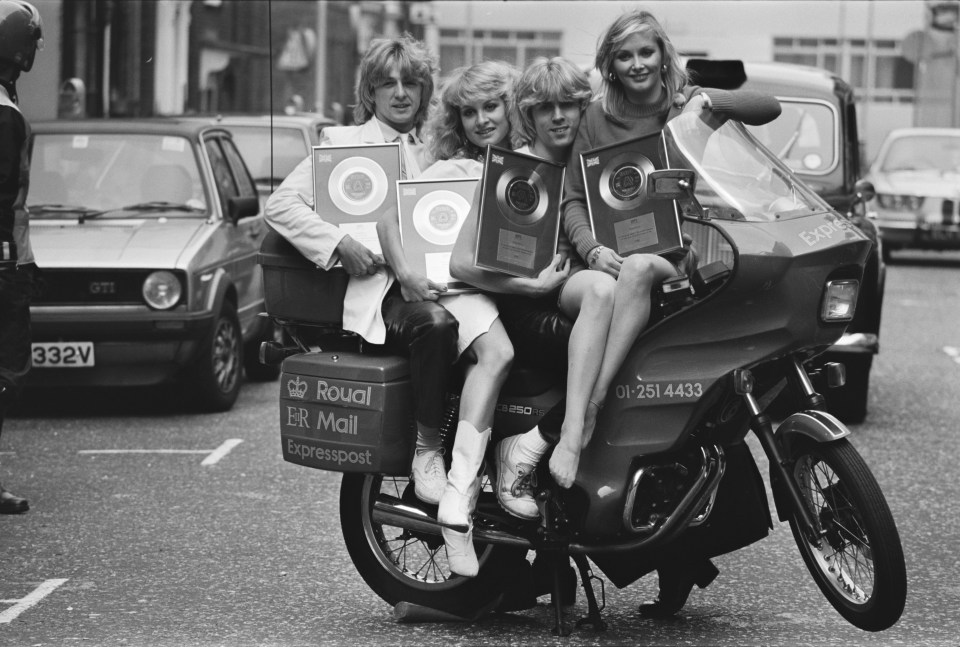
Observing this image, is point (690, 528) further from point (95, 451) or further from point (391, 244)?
point (95, 451)

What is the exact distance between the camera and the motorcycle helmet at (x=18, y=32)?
6.64 m

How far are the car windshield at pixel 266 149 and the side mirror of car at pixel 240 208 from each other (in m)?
2.19

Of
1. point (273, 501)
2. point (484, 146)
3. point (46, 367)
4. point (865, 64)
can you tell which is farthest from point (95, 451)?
point (865, 64)

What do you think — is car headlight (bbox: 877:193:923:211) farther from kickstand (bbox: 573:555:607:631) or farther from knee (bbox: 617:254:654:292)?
knee (bbox: 617:254:654:292)

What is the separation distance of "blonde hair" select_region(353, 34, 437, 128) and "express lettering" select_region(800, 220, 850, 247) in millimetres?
1504

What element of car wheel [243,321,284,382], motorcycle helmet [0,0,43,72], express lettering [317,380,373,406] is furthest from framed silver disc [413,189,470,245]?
car wheel [243,321,284,382]

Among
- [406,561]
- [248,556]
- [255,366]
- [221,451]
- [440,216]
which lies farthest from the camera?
[255,366]

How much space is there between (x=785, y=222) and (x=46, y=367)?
227 inches

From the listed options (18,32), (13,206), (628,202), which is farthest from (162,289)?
(628,202)

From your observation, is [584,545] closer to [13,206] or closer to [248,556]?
[248,556]

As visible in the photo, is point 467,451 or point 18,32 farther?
point 18,32

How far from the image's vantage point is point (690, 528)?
4758mm

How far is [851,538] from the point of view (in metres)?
4.42

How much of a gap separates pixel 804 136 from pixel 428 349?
6.27m
